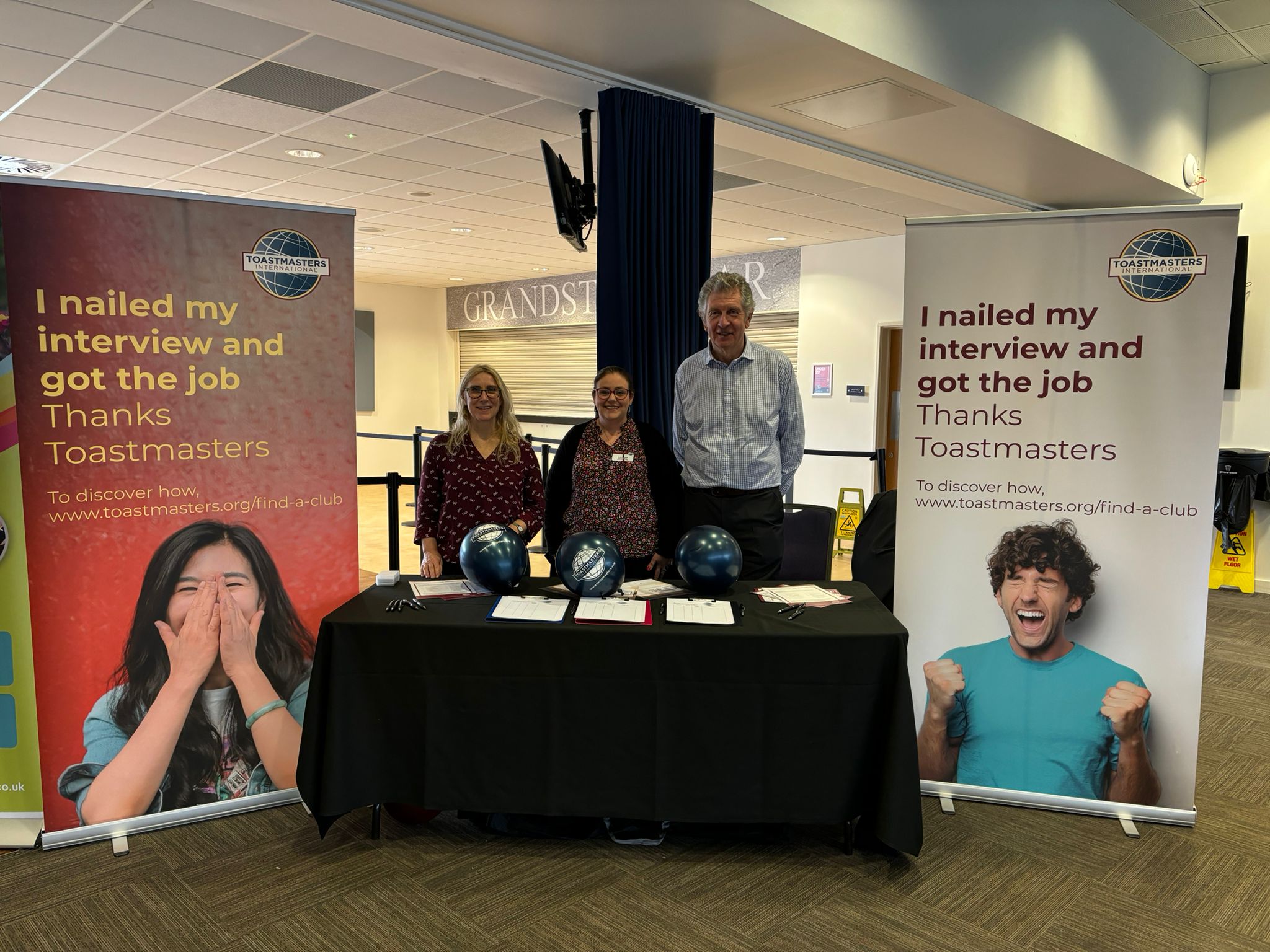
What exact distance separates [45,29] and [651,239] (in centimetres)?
250

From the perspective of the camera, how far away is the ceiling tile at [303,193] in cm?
641

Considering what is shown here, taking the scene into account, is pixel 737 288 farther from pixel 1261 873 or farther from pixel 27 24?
pixel 27 24

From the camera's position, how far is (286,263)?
2662 mm

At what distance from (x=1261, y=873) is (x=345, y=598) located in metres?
2.77

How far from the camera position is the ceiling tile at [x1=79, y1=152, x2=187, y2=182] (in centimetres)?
560

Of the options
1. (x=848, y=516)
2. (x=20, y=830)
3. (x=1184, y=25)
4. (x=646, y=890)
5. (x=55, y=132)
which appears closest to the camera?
(x=646, y=890)

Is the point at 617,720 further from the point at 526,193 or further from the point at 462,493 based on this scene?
the point at 526,193

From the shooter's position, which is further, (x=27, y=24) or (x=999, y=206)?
(x=999, y=206)

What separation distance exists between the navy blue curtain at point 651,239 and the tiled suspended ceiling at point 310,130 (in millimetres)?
632

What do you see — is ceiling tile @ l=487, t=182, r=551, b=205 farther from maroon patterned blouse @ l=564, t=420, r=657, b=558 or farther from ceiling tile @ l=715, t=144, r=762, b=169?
maroon patterned blouse @ l=564, t=420, r=657, b=558

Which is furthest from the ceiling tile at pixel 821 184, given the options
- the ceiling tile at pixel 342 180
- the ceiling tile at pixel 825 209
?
the ceiling tile at pixel 342 180

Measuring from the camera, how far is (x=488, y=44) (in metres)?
3.44

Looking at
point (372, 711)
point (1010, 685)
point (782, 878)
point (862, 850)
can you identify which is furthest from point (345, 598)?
point (1010, 685)

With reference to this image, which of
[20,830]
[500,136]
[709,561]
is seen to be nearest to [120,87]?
[500,136]
